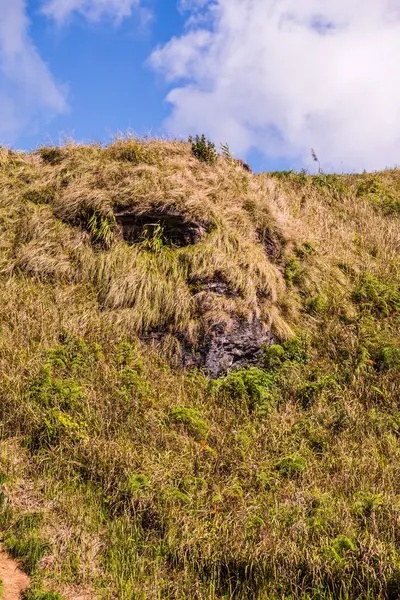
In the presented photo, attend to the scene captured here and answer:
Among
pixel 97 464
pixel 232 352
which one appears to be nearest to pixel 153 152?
pixel 232 352

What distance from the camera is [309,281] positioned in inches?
394

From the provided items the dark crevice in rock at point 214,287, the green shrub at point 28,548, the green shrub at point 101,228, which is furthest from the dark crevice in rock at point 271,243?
the green shrub at point 28,548

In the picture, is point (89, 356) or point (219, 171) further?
point (219, 171)

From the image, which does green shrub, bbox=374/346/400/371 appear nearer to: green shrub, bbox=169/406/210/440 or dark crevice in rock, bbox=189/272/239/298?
dark crevice in rock, bbox=189/272/239/298

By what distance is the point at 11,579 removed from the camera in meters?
4.54

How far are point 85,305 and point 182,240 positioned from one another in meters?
2.23

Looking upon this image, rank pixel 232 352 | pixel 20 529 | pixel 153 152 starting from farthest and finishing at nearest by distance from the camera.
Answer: pixel 153 152 < pixel 232 352 < pixel 20 529

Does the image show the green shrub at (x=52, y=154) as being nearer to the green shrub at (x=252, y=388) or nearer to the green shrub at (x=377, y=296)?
the green shrub at (x=252, y=388)

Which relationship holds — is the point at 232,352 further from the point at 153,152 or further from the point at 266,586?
the point at 153,152

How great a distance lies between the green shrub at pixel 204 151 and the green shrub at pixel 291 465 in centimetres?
747

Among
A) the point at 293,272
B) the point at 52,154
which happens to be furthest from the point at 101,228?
the point at 293,272

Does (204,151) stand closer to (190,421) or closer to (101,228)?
(101,228)

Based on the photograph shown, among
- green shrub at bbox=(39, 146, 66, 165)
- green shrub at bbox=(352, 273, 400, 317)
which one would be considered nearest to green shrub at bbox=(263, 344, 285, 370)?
green shrub at bbox=(352, 273, 400, 317)

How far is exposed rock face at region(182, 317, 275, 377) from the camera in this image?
8.29 metres
